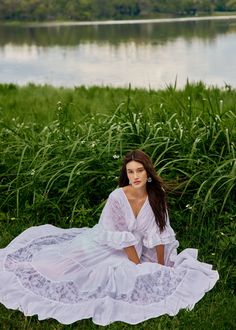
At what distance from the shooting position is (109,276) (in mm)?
3559

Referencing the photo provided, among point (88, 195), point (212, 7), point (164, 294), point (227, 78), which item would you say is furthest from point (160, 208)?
point (212, 7)

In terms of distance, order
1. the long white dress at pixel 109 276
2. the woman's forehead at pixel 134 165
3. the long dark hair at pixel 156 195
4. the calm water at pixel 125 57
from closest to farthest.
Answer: the long white dress at pixel 109 276
the woman's forehead at pixel 134 165
the long dark hair at pixel 156 195
the calm water at pixel 125 57

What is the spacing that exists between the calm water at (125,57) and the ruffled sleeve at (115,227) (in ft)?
15.5

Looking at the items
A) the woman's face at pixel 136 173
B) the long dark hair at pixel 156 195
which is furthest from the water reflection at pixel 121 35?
the woman's face at pixel 136 173

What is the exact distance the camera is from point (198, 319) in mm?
3307

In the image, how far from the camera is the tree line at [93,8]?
16750mm

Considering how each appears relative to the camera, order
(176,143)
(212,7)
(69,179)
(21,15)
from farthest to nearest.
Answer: (21,15), (212,7), (176,143), (69,179)

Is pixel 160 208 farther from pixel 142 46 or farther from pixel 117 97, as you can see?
pixel 142 46

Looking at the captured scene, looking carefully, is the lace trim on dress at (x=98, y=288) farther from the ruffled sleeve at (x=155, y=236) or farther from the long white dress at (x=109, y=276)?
the ruffled sleeve at (x=155, y=236)

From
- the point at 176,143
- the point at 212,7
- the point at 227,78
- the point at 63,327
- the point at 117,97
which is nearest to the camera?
the point at 63,327

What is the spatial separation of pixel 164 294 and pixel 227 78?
7.27 metres

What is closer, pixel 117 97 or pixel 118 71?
pixel 117 97

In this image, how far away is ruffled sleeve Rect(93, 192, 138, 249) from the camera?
361 centimetres

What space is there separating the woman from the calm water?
4668mm
